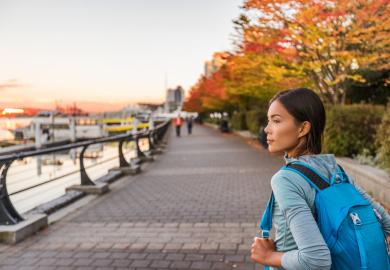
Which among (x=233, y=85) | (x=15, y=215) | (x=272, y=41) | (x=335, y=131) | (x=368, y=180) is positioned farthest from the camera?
(x=233, y=85)

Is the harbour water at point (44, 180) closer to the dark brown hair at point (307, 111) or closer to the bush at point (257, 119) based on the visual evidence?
the dark brown hair at point (307, 111)

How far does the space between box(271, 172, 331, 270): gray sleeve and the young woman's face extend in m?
0.17

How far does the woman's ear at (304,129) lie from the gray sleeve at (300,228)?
0.64ft

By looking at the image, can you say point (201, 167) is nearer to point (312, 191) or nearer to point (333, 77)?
→ point (333, 77)

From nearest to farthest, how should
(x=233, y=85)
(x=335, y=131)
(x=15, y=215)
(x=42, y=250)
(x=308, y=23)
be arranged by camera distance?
(x=42, y=250), (x=15, y=215), (x=335, y=131), (x=308, y=23), (x=233, y=85)

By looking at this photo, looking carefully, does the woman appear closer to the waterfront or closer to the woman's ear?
the woman's ear

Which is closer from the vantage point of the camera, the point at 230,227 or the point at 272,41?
the point at 230,227

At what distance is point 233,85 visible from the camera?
23.0m

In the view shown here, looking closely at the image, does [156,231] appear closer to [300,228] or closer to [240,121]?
[300,228]

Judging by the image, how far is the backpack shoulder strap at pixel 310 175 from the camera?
137cm

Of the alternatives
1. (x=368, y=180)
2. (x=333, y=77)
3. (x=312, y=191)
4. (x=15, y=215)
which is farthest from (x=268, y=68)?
(x=312, y=191)

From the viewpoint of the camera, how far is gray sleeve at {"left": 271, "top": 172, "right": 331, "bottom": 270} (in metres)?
1.32

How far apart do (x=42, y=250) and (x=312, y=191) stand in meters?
4.76

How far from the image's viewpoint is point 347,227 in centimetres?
130
